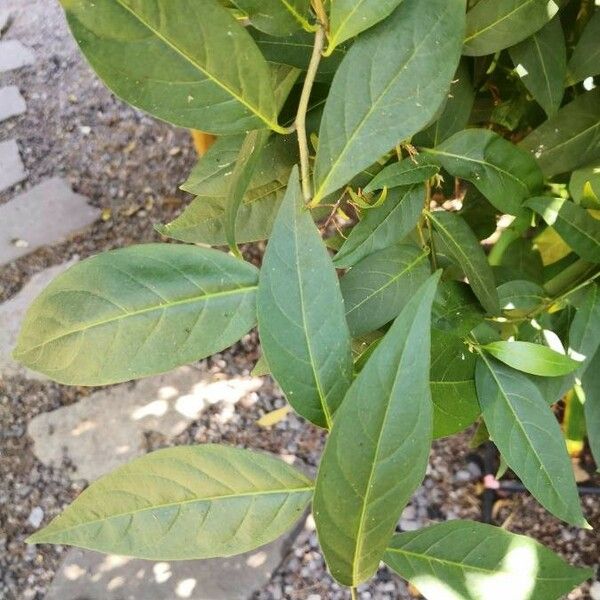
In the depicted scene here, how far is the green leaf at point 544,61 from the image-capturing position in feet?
2.28

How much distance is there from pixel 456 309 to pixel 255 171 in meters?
0.21

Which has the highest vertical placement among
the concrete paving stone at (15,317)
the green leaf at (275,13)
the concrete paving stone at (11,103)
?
the green leaf at (275,13)

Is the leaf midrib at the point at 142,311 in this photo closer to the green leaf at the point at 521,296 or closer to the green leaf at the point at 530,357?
the green leaf at the point at 530,357

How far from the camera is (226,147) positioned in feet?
2.24

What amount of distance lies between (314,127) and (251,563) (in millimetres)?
1203

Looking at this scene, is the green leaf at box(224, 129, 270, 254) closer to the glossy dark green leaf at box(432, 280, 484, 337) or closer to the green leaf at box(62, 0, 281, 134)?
the green leaf at box(62, 0, 281, 134)

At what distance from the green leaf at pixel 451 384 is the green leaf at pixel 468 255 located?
6cm

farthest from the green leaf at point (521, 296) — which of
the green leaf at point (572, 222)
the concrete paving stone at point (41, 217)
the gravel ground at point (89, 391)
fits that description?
the concrete paving stone at point (41, 217)

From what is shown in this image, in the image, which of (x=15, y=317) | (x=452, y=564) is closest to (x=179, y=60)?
(x=452, y=564)

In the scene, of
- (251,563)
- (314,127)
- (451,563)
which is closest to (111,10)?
(314,127)

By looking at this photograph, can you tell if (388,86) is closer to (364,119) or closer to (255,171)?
(364,119)

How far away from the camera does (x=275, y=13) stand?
487 millimetres

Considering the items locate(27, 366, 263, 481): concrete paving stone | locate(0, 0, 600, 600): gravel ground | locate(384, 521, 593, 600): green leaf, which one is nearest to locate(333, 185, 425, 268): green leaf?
locate(384, 521, 593, 600): green leaf

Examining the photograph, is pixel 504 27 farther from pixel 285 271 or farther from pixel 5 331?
pixel 5 331
